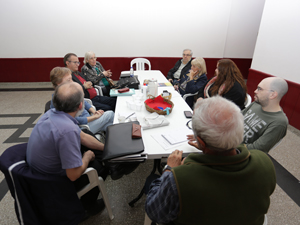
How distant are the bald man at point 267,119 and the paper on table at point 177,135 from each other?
0.51m

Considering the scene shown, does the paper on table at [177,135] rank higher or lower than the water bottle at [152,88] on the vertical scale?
lower

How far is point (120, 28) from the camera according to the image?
15.6 feet

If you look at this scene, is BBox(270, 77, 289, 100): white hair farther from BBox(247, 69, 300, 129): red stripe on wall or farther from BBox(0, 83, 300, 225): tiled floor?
BBox(247, 69, 300, 129): red stripe on wall

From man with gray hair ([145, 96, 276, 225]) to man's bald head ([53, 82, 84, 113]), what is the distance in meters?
0.83

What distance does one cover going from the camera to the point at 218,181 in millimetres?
704

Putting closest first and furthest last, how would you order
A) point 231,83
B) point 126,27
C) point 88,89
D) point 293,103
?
1. point 231,83
2. point 88,89
3. point 293,103
4. point 126,27

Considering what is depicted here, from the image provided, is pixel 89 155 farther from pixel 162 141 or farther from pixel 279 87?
pixel 279 87

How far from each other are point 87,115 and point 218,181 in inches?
70.5

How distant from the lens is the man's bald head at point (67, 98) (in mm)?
1171

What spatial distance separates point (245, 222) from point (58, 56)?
5.55 m

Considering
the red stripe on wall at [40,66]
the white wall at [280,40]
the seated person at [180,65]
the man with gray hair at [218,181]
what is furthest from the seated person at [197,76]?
the red stripe on wall at [40,66]

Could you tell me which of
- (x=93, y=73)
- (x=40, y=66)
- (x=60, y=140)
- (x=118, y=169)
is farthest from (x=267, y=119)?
(x=40, y=66)

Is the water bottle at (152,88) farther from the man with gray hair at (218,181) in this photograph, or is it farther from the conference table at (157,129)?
the man with gray hair at (218,181)

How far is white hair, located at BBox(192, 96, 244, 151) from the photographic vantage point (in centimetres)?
75
